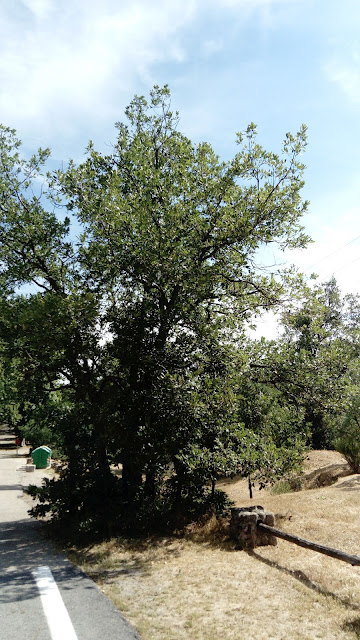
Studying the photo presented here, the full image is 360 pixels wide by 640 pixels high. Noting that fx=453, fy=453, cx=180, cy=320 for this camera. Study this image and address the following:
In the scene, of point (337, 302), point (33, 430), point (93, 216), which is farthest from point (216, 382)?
point (337, 302)

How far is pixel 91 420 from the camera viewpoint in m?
11.0

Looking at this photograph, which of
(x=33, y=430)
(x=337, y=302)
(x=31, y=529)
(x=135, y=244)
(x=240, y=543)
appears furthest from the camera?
(x=337, y=302)

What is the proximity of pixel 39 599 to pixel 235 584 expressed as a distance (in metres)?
3.03

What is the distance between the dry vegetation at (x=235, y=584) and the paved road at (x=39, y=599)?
276mm

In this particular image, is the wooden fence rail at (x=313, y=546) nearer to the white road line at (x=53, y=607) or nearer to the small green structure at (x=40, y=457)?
the white road line at (x=53, y=607)

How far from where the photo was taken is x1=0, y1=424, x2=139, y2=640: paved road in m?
5.50

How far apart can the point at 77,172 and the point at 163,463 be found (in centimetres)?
773

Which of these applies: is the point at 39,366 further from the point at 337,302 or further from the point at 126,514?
the point at 337,302

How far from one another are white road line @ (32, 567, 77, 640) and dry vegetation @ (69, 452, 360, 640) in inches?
30.3

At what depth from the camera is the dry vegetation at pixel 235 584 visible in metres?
5.66

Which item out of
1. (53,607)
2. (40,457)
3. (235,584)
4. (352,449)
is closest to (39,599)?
(53,607)

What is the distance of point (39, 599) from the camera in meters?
6.63

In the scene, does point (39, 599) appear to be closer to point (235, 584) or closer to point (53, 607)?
point (53, 607)

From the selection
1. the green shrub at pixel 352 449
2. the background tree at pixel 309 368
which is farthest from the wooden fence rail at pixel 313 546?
the green shrub at pixel 352 449
